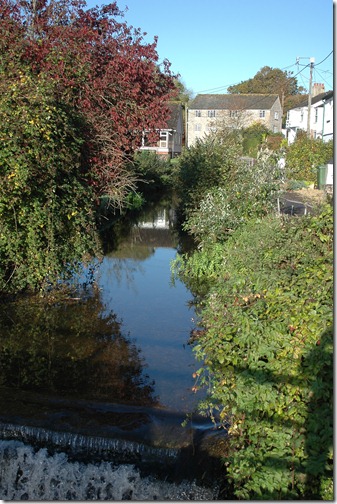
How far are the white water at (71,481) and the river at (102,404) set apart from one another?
1 centimetres

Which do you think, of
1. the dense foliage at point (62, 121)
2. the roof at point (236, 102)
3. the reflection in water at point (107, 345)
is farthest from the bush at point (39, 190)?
the roof at point (236, 102)

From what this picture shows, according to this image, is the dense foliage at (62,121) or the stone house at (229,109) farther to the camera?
the stone house at (229,109)

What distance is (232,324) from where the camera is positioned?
200 inches

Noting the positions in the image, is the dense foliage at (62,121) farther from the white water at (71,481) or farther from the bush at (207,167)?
the bush at (207,167)

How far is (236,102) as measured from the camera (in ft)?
233

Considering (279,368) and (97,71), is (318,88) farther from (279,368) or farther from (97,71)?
(279,368)

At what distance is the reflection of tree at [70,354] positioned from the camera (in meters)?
7.75

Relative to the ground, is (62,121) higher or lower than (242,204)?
higher

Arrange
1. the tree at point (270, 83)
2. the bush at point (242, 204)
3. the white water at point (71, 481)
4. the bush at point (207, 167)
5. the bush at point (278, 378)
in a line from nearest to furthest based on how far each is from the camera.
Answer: the bush at point (278, 378) < the white water at point (71, 481) < the bush at point (242, 204) < the bush at point (207, 167) < the tree at point (270, 83)

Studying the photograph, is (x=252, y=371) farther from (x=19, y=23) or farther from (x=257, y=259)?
(x=19, y=23)

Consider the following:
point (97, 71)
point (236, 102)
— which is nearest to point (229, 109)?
point (236, 102)

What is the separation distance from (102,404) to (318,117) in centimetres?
5020

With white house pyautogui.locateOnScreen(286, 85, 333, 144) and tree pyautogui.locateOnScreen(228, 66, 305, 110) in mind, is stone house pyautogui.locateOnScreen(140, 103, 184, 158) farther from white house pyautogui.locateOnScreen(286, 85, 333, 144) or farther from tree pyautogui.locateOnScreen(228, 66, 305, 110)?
tree pyautogui.locateOnScreen(228, 66, 305, 110)

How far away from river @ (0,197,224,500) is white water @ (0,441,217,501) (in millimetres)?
11
